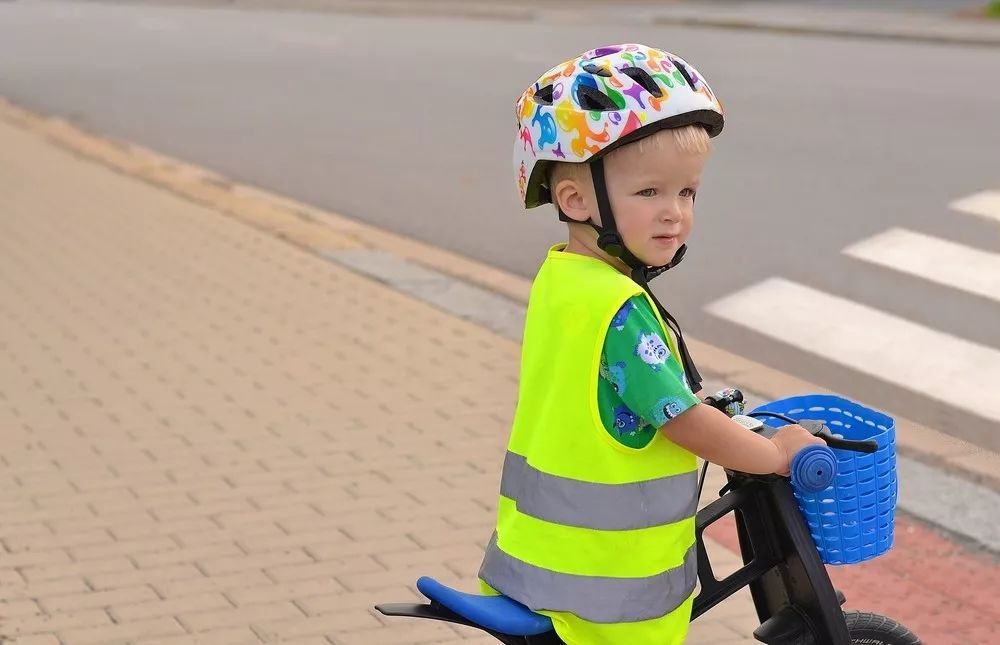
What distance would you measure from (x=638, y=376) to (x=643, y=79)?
540 mm

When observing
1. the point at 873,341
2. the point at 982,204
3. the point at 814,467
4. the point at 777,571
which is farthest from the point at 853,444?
the point at 982,204

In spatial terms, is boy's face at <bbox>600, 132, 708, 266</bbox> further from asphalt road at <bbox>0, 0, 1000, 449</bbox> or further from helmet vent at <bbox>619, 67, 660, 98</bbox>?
asphalt road at <bbox>0, 0, 1000, 449</bbox>

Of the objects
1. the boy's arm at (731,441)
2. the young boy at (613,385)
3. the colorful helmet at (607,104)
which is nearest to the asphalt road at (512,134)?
the boy's arm at (731,441)

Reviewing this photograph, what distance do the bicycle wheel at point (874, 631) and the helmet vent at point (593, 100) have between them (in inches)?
48.4

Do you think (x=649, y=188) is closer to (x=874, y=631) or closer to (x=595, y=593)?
(x=595, y=593)

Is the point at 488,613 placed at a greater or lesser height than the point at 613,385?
lesser

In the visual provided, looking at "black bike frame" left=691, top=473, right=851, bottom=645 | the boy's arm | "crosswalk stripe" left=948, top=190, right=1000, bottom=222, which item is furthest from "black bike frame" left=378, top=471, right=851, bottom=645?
"crosswalk stripe" left=948, top=190, right=1000, bottom=222

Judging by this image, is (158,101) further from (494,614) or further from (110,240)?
(494,614)

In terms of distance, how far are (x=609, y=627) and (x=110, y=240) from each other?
782 centimetres

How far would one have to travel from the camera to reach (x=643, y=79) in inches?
116

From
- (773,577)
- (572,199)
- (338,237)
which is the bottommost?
(338,237)

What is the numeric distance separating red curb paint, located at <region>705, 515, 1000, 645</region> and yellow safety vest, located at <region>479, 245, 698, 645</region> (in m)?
1.75

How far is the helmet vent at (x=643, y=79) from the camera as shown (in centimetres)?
293

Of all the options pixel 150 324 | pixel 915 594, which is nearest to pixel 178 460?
pixel 150 324
